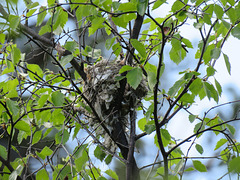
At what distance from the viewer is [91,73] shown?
8.89 feet

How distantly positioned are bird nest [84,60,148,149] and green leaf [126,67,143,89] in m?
0.68

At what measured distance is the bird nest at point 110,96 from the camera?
2.55m

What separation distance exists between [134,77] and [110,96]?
74 cm

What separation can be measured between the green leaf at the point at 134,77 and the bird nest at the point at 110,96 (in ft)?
2.23

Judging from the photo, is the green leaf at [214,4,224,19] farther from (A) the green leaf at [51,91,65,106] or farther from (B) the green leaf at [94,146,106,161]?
(B) the green leaf at [94,146,106,161]

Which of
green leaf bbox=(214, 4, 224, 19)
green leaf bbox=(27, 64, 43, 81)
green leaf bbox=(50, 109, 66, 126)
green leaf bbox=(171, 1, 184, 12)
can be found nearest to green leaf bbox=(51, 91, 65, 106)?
green leaf bbox=(50, 109, 66, 126)

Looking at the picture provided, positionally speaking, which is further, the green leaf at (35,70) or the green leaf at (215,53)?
the green leaf at (35,70)

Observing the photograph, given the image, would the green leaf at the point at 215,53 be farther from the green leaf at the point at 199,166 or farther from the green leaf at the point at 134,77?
the green leaf at the point at 199,166

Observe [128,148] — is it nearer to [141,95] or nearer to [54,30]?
[141,95]

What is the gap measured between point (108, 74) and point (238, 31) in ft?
3.36

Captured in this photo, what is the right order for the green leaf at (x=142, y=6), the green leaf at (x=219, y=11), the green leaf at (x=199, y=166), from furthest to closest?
the green leaf at (x=199, y=166)
the green leaf at (x=219, y=11)
the green leaf at (x=142, y=6)

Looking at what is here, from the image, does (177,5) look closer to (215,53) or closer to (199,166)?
(215,53)

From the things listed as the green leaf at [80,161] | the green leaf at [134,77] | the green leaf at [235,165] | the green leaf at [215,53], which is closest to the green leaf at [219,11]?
the green leaf at [215,53]

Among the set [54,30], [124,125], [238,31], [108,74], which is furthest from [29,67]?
[238,31]
